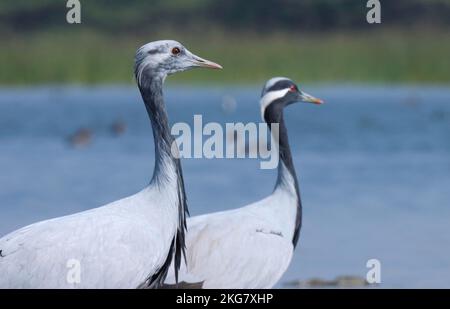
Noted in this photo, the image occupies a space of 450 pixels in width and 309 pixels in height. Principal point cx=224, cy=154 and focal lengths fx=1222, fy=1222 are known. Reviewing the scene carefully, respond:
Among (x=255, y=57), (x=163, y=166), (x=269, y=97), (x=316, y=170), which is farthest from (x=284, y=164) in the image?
(x=255, y=57)

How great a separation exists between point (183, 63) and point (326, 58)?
1700 centimetres

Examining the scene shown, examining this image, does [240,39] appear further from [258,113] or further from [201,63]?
[201,63]

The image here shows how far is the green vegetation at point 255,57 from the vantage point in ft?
74.3

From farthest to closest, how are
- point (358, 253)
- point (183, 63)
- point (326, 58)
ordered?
point (326, 58) < point (358, 253) < point (183, 63)

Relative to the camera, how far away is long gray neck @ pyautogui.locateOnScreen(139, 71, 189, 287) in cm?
640

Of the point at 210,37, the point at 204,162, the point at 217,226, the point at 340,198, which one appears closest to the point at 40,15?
the point at 210,37

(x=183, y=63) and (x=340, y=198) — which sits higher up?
(x=183, y=63)

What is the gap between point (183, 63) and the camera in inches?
267

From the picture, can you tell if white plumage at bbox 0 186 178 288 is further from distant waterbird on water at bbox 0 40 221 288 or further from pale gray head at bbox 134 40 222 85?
pale gray head at bbox 134 40 222 85

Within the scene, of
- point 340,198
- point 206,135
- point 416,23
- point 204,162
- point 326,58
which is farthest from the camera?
point 416,23

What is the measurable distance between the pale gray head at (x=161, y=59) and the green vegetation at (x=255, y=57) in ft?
50.1

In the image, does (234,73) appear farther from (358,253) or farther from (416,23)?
(358,253)

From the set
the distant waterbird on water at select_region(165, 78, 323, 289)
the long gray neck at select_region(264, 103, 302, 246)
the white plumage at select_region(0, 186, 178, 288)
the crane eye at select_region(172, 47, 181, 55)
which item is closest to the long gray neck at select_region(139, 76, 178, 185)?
the crane eye at select_region(172, 47, 181, 55)

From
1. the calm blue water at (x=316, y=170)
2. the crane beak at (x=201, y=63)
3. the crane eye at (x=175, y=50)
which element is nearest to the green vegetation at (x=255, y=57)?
the calm blue water at (x=316, y=170)
